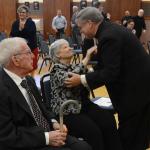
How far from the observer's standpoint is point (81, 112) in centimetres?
309

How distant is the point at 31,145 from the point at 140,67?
117 cm

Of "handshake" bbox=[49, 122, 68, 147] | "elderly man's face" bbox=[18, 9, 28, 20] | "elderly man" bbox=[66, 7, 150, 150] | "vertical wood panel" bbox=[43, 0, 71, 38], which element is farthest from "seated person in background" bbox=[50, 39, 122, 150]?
"vertical wood panel" bbox=[43, 0, 71, 38]

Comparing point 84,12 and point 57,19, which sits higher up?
point 84,12

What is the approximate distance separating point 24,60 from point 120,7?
42.6 ft

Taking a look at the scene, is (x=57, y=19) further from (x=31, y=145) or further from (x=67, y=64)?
(x=31, y=145)

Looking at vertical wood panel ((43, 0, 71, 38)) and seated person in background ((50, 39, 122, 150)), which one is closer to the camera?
seated person in background ((50, 39, 122, 150))

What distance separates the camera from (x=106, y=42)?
2.81 m

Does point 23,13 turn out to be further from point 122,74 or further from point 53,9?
point 53,9

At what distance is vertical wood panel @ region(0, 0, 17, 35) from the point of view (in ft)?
52.5

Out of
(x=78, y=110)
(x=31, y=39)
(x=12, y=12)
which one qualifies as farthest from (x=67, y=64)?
(x=12, y=12)

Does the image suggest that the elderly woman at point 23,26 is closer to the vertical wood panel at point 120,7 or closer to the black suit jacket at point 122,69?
the black suit jacket at point 122,69

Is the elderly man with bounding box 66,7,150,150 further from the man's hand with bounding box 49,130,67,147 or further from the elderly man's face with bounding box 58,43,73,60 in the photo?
the man's hand with bounding box 49,130,67,147

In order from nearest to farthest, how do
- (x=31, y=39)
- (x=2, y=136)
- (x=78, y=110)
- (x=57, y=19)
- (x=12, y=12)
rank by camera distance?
(x=2, y=136), (x=78, y=110), (x=31, y=39), (x=57, y=19), (x=12, y=12)

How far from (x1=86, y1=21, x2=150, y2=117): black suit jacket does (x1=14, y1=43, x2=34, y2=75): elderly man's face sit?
0.62 meters
